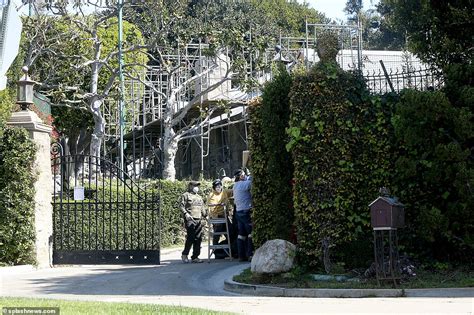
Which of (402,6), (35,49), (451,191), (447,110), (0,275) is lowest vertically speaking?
(0,275)

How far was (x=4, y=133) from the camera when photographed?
1641 centimetres

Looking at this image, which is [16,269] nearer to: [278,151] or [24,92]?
[24,92]

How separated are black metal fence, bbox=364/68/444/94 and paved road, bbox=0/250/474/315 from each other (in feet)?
13.9

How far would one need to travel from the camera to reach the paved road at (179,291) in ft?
33.2

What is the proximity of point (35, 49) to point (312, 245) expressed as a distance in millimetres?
16348

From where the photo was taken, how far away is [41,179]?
16.9m

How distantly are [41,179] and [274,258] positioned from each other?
21.1ft

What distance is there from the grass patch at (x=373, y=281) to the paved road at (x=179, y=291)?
69 cm

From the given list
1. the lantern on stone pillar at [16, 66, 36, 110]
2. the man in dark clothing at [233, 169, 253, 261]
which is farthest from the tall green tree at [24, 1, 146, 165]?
the man in dark clothing at [233, 169, 253, 261]

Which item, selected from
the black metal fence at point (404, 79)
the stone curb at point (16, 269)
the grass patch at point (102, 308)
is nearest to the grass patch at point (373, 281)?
the black metal fence at point (404, 79)

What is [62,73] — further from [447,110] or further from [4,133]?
[447,110]

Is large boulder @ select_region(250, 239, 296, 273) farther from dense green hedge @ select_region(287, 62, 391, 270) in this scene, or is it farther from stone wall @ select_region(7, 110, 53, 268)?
stone wall @ select_region(7, 110, 53, 268)

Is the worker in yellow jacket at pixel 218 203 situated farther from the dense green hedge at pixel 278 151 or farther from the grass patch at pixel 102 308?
the grass patch at pixel 102 308

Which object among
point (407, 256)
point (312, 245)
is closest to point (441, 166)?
point (407, 256)
